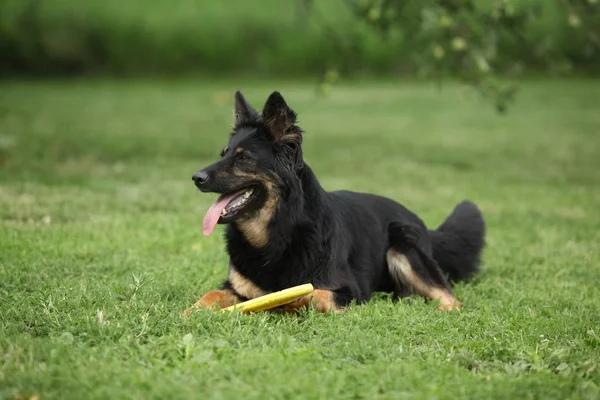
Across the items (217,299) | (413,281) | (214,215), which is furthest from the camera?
(413,281)

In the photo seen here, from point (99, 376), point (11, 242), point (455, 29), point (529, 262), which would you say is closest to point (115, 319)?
point (99, 376)

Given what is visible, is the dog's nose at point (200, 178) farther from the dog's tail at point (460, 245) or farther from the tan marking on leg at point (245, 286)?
the dog's tail at point (460, 245)

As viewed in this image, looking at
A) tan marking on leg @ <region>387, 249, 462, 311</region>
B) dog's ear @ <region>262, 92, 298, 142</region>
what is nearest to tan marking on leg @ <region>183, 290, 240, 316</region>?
dog's ear @ <region>262, 92, 298, 142</region>

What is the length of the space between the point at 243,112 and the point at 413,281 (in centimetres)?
201

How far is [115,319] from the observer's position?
16.6 feet

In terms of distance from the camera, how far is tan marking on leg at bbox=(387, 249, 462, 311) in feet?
20.5

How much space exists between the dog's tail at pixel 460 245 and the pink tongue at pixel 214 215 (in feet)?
7.68

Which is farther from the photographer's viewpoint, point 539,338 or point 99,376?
point 539,338

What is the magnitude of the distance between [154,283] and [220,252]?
5.79 feet

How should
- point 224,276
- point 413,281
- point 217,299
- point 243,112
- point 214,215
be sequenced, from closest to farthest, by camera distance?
point 214,215, point 217,299, point 243,112, point 413,281, point 224,276

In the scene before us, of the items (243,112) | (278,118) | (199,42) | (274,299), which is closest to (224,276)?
(274,299)

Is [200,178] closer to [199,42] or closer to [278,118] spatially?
[278,118]

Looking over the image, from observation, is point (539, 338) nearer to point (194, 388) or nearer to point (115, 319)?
point (194, 388)

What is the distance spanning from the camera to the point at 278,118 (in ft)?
18.5
